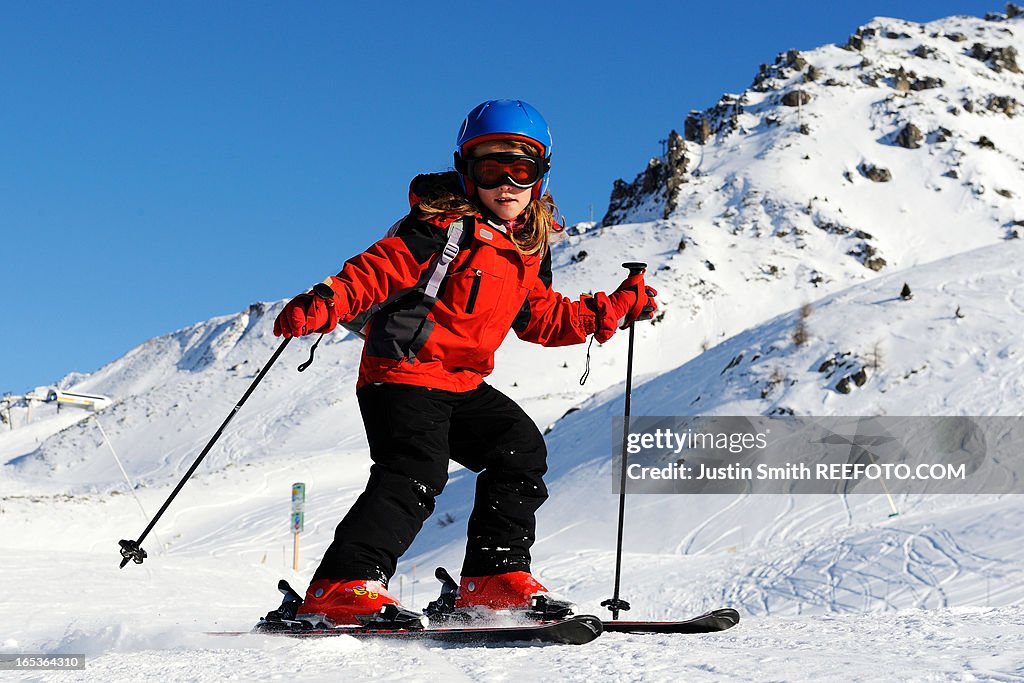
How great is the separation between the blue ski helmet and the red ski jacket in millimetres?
346

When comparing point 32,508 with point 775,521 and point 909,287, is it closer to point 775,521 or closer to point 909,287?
point 775,521

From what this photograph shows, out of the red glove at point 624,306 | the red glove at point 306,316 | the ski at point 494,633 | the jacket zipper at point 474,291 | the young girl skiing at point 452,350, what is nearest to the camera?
the ski at point 494,633

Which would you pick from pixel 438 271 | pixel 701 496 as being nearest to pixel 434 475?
pixel 438 271

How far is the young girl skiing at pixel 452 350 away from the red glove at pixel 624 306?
313mm

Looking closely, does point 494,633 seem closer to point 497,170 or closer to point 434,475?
point 434,475

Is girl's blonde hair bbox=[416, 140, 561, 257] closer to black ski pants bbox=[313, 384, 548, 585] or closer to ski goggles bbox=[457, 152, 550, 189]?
ski goggles bbox=[457, 152, 550, 189]

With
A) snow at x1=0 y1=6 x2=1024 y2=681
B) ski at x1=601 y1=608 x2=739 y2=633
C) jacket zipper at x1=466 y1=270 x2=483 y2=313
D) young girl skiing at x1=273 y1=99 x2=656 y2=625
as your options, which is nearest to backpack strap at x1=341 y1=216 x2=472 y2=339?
young girl skiing at x1=273 y1=99 x2=656 y2=625

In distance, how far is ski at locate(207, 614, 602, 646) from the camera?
3.11 meters

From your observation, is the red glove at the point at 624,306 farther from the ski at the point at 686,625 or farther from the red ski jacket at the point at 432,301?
the ski at the point at 686,625

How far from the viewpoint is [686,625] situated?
3.49m

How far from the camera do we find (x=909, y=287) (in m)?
19.8

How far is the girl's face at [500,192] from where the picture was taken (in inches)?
159

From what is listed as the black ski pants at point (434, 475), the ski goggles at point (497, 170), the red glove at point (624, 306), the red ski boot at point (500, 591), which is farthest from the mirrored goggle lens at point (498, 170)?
the red ski boot at point (500, 591)

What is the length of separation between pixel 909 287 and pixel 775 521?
8.69 meters
